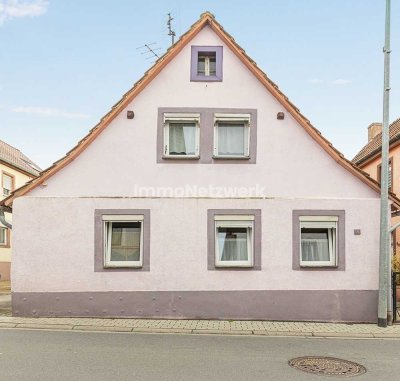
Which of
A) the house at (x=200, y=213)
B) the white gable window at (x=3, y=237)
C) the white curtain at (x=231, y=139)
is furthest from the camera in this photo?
the white gable window at (x=3, y=237)

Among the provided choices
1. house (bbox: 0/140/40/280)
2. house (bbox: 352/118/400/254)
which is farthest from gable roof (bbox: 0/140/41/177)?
house (bbox: 352/118/400/254)

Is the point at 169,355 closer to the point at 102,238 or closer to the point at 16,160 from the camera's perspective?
the point at 102,238

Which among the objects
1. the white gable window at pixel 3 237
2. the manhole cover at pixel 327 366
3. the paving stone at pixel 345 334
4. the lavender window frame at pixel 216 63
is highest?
the lavender window frame at pixel 216 63

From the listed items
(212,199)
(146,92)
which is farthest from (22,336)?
(146,92)

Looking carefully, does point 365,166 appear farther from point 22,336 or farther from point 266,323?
point 22,336

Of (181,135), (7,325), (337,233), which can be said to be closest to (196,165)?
(181,135)

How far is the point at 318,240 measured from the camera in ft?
40.3

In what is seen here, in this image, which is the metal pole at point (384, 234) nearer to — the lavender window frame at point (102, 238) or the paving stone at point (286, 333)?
the paving stone at point (286, 333)

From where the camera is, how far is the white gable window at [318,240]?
39.7ft

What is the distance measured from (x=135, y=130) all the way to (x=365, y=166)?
12.2 metres

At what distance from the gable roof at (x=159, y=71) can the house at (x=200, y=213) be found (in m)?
0.04

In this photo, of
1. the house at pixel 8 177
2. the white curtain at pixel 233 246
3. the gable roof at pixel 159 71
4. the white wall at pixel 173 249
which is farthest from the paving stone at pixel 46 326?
the house at pixel 8 177

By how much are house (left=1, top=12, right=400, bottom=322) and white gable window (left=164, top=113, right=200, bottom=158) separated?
4cm

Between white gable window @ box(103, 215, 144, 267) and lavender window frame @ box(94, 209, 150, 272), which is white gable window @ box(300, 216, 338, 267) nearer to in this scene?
lavender window frame @ box(94, 209, 150, 272)
